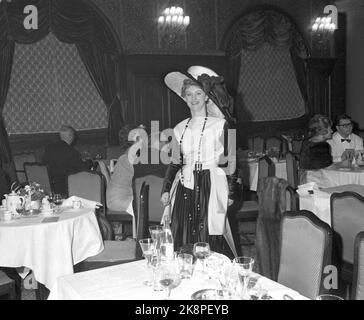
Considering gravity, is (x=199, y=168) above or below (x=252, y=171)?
above

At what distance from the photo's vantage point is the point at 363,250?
2162mm

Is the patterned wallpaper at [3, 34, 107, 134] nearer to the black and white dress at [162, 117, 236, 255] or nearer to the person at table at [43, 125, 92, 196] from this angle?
the person at table at [43, 125, 92, 196]

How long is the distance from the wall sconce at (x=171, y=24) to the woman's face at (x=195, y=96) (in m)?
5.46

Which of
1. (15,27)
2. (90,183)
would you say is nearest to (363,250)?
(90,183)

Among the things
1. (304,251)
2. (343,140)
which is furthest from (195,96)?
(343,140)

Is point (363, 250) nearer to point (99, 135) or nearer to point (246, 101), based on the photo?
point (99, 135)

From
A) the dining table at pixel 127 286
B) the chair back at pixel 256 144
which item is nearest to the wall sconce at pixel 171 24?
the chair back at pixel 256 144

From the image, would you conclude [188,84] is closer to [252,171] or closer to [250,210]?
[250,210]

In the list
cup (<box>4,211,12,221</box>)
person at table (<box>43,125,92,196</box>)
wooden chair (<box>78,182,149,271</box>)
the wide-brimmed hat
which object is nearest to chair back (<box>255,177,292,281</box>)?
the wide-brimmed hat

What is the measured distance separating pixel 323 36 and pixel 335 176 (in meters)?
5.98

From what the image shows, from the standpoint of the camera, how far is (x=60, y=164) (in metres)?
5.60

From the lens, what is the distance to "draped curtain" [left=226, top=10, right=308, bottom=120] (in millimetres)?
9711

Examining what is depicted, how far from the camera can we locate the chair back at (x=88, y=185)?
4750 mm

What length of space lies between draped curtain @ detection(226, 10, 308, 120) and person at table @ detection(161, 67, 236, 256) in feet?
20.1
